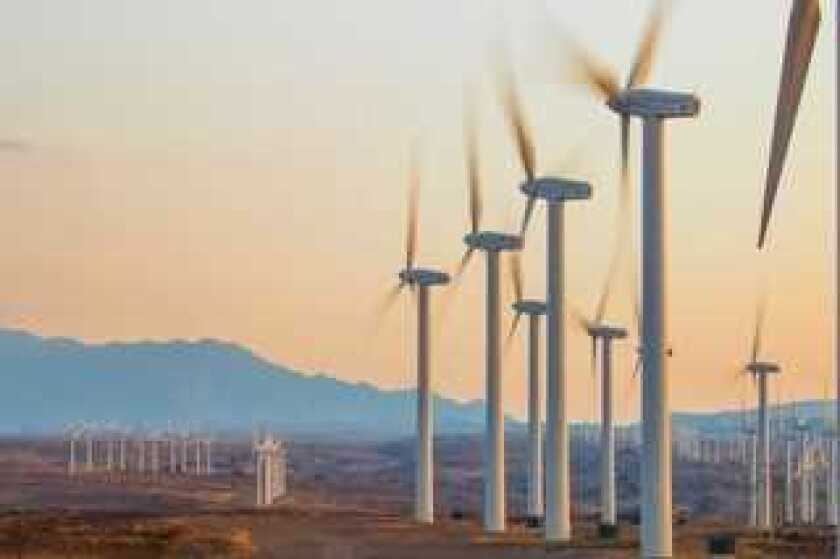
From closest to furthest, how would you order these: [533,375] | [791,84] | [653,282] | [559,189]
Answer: [791,84] → [653,282] → [559,189] → [533,375]

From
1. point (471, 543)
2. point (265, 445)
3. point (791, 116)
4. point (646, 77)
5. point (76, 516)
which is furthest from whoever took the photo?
point (265, 445)

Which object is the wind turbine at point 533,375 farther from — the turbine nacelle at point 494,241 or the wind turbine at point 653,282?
the wind turbine at point 653,282

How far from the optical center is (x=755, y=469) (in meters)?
155

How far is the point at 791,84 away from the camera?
37719mm

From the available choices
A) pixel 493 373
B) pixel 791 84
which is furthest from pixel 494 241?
pixel 791 84

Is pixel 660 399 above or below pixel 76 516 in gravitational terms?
above

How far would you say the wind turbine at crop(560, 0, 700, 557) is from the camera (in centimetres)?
8056

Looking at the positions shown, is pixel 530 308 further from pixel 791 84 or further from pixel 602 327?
pixel 791 84

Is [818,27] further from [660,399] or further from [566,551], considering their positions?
[566,551]

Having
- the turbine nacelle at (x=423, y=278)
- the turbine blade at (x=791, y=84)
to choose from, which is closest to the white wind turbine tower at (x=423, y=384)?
the turbine nacelle at (x=423, y=278)

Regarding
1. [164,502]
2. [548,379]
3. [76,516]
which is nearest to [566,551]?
[548,379]

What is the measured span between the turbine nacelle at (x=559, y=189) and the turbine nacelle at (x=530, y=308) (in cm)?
3462

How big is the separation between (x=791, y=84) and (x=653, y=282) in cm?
4356

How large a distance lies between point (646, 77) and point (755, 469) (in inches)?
3191
